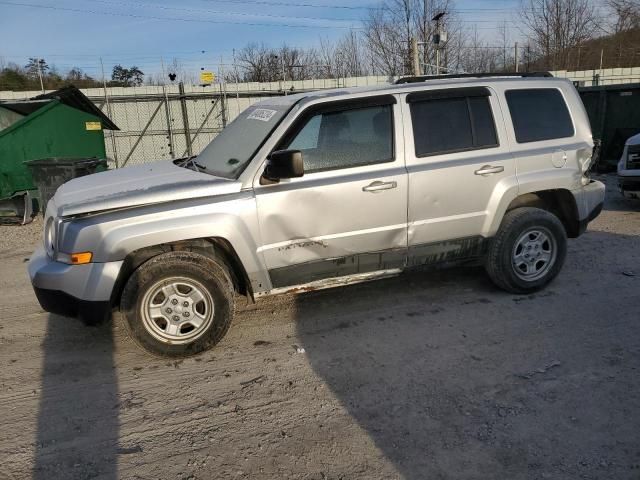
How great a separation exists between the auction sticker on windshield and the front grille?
6444 mm

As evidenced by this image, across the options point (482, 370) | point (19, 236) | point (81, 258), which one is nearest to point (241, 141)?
point (81, 258)

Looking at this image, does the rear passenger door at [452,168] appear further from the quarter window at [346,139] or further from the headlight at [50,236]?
the headlight at [50,236]

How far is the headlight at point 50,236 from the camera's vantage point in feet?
12.3

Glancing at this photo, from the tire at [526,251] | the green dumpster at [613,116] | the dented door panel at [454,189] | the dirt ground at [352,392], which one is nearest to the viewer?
the dirt ground at [352,392]

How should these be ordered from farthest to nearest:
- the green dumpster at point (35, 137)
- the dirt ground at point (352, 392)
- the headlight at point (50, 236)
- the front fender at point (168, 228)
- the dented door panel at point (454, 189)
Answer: the green dumpster at point (35, 137) → the dented door panel at point (454, 189) → the headlight at point (50, 236) → the front fender at point (168, 228) → the dirt ground at point (352, 392)

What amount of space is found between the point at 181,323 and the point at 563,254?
354 cm

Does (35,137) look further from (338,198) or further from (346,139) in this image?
(338,198)

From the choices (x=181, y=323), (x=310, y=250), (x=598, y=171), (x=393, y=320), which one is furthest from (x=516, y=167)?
(x=598, y=171)

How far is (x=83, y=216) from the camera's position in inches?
140

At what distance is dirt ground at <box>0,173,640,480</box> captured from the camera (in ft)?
8.74

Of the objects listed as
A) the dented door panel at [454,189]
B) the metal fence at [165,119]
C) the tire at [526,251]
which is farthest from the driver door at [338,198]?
the metal fence at [165,119]

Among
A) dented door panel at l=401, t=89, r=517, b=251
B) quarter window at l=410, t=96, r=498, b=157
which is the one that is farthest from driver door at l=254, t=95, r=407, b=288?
quarter window at l=410, t=96, r=498, b=157

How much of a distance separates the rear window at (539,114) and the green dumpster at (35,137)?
7959 mm

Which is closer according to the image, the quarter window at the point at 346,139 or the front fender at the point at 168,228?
the front fender at the point at 168,228
